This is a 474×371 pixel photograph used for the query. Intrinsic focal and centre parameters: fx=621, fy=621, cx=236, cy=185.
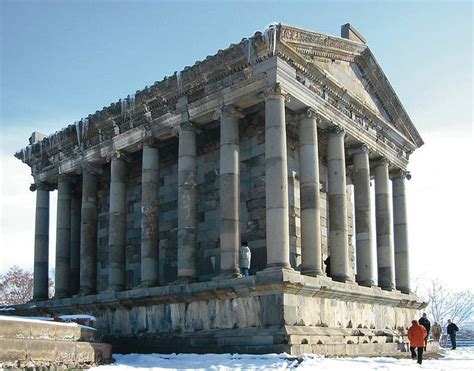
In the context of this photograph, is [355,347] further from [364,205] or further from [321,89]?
[321,89]

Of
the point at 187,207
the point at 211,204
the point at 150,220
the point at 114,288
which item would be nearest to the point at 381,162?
the point at 211,204

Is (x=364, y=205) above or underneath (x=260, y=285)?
above

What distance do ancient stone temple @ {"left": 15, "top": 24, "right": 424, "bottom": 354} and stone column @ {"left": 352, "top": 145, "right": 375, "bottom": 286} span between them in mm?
69

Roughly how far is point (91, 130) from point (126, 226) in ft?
14.1

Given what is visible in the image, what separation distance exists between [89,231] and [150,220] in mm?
4663

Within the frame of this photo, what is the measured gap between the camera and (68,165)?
2748 centimetres

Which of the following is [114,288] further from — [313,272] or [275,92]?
[275,92]

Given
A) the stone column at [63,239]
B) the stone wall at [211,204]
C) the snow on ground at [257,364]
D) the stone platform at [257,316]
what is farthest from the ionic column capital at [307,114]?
the stone column at [63,239]

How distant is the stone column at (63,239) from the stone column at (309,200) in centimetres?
1191

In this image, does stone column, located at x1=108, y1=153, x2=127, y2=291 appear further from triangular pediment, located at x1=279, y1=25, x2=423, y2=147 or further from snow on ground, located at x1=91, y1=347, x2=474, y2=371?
triangular pediment, located at x1=279, y1=25, x2=423, y2=147

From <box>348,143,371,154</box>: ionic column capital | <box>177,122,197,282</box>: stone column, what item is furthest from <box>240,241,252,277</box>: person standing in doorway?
<box>348,143,371,154</box>: ionic column capital

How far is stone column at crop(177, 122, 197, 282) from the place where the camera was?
20781 mm

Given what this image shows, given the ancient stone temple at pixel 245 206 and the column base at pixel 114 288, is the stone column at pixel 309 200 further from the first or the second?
the column base at pixel 114 288

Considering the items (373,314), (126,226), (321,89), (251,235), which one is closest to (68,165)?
(126,226)
